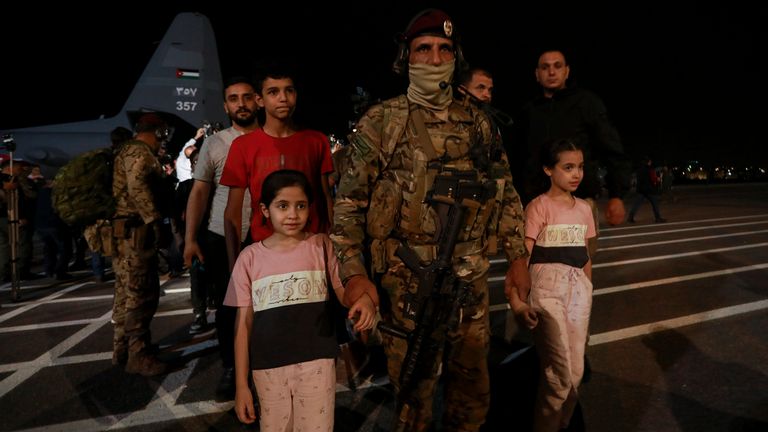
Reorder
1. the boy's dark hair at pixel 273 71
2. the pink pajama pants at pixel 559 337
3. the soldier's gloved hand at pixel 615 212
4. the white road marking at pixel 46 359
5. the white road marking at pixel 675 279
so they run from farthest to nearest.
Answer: the white road marking at pixel 675 279, the white road marking at pixel 46 359, the soldier's gloved hand at pixel 615 212, the boy's dark hair at pixel 273 71, the pink pajama pants at pixel 559 337

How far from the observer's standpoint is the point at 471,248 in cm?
218

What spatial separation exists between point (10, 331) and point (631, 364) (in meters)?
6.67

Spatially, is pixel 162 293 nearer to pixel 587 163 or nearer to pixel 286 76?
pixel 286 76

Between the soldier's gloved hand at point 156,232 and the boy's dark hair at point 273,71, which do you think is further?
the soldier's gloved hand at point 156,232

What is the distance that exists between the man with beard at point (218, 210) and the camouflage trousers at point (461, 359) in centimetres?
170

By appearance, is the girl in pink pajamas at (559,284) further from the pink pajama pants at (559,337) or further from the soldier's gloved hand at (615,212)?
the soldier's gloved hand at (615,212)

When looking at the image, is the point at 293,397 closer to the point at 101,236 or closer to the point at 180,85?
the point at 101,236

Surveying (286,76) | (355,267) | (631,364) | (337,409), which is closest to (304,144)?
(286,76)

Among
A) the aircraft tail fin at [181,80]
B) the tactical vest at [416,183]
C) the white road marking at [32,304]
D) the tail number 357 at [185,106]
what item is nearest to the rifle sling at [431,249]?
the tactical vest at [416,183]

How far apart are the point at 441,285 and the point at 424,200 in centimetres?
40

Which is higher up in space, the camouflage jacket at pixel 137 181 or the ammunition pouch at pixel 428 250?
the camouflage jacket at pixel 137 181

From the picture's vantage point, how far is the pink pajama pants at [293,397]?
6.83 ft

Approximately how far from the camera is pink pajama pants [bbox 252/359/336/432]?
2.08 metres

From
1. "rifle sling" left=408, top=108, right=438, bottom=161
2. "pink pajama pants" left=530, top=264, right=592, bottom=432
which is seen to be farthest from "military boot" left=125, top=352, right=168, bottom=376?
"rifle sling" left=408, top=108, right=438, bottom=161
